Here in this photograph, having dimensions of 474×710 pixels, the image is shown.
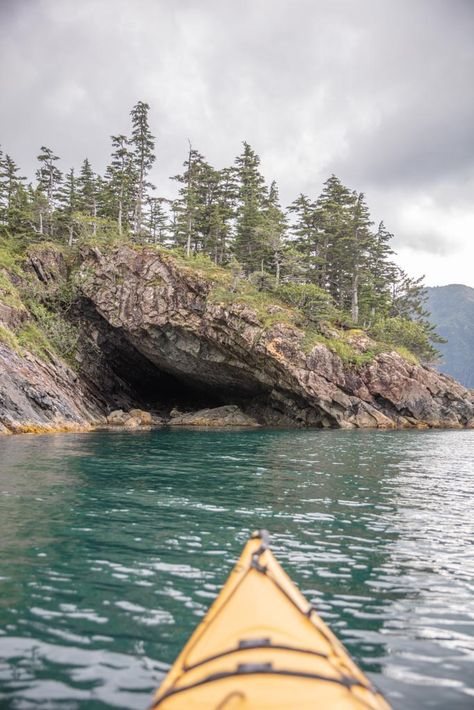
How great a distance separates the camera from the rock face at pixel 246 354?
4781cm

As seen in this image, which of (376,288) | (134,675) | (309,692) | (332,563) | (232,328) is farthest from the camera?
(376,288)

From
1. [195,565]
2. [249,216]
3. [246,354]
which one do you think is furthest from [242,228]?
[195,565]

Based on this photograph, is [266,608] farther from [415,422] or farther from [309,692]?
[415,422]

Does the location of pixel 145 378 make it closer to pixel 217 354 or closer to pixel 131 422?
pixel 217 354

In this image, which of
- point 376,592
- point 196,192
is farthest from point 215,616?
point 196,192

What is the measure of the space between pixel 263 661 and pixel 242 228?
5831 centimetres

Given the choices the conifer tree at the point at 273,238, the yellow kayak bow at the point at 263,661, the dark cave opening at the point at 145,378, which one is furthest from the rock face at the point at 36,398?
the yellow kayak bow at the point at 263,661

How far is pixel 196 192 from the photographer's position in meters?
60.2

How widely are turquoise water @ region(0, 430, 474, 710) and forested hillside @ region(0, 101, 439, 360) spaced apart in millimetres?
36105

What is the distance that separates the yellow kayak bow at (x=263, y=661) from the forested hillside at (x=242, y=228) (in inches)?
1856

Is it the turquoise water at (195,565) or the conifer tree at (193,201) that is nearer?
the turquoise water at (195,565)

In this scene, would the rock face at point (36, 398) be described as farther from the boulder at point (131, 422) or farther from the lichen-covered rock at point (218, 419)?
the lichen-covered rock at point (218, 419)

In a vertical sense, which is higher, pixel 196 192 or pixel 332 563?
pixel 196 192

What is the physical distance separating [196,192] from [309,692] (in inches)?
2385
